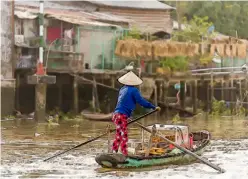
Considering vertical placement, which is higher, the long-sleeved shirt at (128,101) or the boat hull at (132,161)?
the long-sleeved shirt at (128,101)

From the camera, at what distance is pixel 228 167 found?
457 inches

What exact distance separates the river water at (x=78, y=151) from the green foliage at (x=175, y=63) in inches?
186

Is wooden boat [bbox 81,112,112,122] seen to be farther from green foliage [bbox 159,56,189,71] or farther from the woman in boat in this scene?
the woman in boat

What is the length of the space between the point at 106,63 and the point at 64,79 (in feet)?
7.11

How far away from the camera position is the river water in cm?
1069

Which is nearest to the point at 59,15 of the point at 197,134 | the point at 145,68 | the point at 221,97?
the point at 145,68

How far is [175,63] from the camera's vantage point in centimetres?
2702

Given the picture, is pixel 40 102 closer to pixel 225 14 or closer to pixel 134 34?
A: pixel 134 34

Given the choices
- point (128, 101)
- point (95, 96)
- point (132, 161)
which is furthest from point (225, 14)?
point (132, 161)

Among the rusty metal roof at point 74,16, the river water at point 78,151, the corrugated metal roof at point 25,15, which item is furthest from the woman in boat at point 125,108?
the corrugated metal roof at point 25,15

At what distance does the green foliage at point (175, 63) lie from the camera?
27.0 metres

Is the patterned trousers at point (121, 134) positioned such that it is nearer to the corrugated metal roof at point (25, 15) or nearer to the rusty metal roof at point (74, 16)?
the rusty metal roof at point (74, 16)

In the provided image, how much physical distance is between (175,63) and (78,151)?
13.7 metres

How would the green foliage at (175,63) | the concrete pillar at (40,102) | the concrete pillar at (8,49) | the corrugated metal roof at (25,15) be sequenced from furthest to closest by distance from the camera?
the green foliage at (175,63)
the corrugated metal roof at (25,15)
the concrete pillar at (8,49)
the concrete pillar at (40,102)
